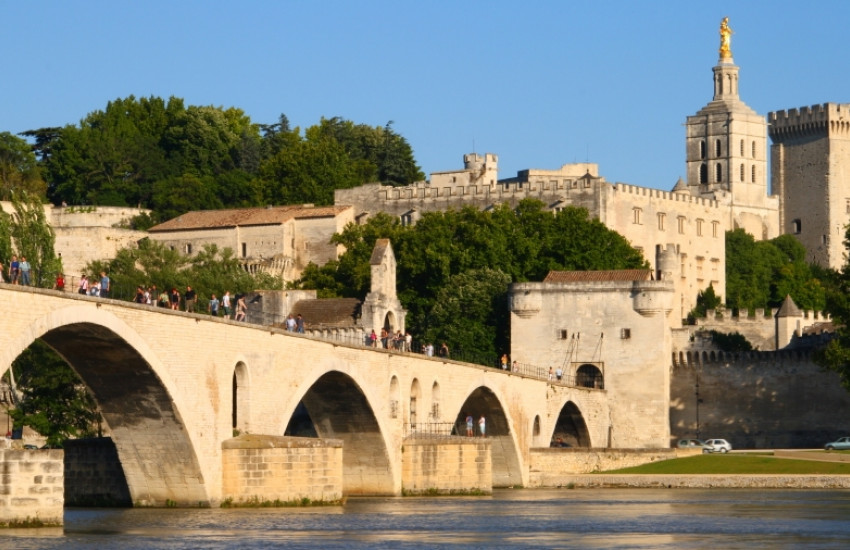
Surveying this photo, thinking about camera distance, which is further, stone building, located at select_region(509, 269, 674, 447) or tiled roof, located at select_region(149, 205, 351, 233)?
tiled roof, located at select_region(149, 205, 351, 233)

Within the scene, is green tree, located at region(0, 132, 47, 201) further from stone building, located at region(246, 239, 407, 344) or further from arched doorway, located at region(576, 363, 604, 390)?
arched doorway, located at region(576, 363, 604, 390)

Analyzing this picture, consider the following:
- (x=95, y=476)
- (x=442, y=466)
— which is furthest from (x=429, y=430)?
(x=95, y=476)

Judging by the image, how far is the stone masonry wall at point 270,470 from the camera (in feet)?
173

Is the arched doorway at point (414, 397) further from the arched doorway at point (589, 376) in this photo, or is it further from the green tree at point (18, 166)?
the green tree at point (18, 166)

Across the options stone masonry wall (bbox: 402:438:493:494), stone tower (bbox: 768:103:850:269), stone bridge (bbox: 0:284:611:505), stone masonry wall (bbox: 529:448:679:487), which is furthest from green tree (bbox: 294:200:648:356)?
stone tower (bbox: 768:103:850:269)

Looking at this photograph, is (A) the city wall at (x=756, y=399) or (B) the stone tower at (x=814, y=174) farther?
(B) the stone tower at (x=814, y=174)

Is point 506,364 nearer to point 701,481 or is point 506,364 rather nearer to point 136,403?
point 701,481

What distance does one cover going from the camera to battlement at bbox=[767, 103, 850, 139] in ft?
490

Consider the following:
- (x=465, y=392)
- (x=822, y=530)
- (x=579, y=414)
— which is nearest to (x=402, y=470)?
(x=465, y=392)

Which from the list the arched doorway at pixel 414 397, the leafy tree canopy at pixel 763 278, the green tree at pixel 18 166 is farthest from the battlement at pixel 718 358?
the green tree at pixel 18 166

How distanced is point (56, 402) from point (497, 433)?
60.9ft

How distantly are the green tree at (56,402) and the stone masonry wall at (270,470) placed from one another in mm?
13845

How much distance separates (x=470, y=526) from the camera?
50.1m

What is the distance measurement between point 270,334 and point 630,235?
60.6m
